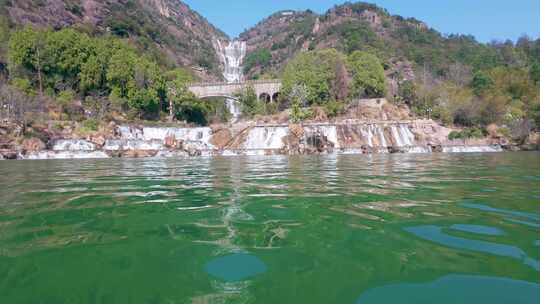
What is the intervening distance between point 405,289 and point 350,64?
56022mm

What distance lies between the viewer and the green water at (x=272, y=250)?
2.20 metres

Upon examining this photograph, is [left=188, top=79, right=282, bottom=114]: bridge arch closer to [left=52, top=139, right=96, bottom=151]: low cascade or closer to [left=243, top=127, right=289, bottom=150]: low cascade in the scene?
[left=243, top=127, right=289, bottom=150]: low cascade

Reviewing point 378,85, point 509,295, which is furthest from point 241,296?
point 378,85

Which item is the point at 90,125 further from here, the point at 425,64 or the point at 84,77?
the point at 425,64

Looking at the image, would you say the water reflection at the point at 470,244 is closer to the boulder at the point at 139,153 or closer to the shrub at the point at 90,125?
the boulder at the point at 139,153

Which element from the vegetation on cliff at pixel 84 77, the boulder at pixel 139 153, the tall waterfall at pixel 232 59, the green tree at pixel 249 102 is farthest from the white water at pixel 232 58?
the boulder at pixel 139 153

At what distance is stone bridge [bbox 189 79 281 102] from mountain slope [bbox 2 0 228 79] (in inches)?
617

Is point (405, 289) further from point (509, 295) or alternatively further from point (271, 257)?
point (271, 257)

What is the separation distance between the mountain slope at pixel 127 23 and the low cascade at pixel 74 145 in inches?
1579

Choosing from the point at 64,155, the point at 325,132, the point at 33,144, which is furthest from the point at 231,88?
the point at 64,155

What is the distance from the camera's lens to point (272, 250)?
3.01 m

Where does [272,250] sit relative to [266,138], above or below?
below

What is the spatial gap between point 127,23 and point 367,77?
180 ft

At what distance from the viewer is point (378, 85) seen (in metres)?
53.4
